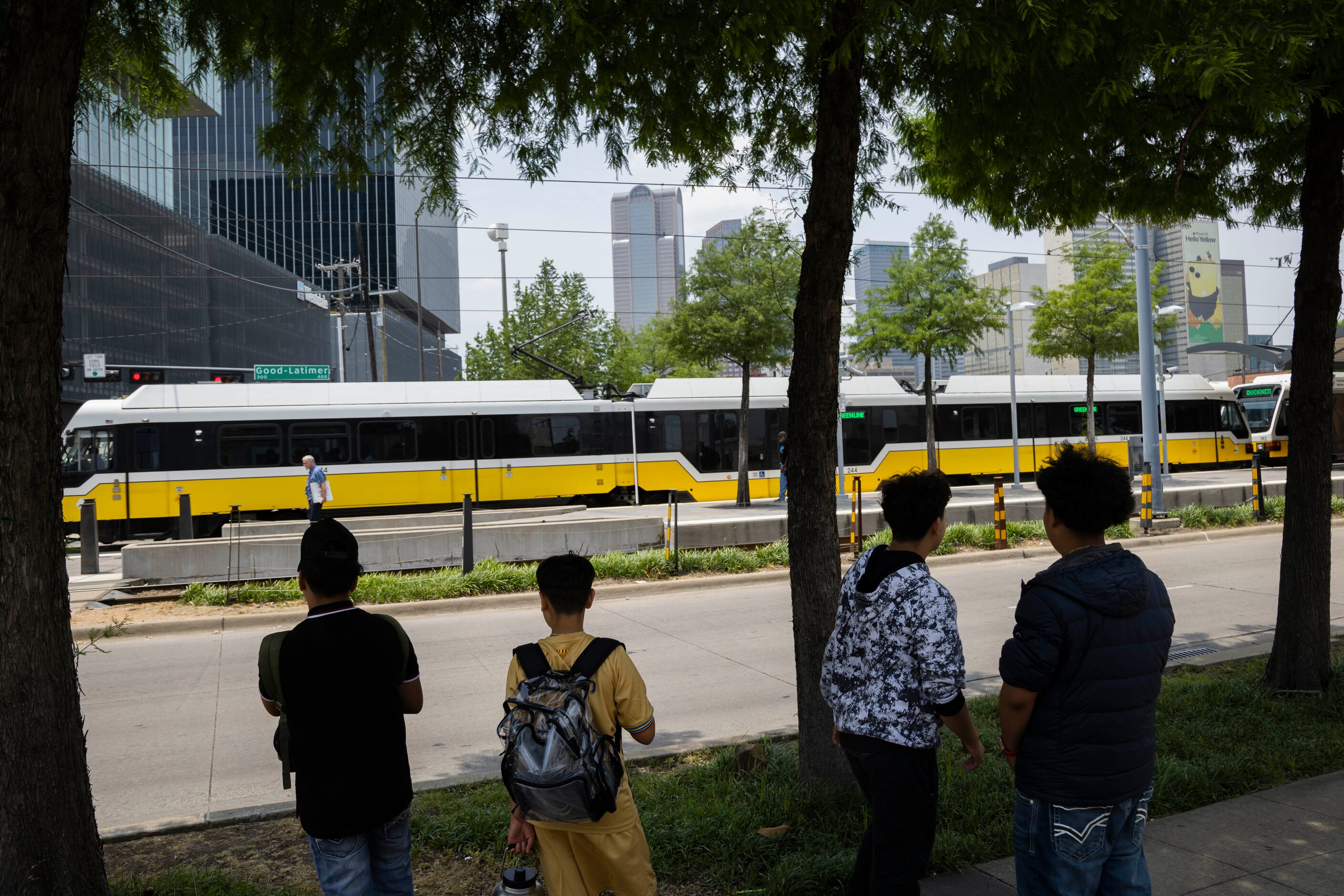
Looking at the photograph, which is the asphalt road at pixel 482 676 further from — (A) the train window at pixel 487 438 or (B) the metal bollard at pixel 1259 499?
(A) the train window at pixel 487 438

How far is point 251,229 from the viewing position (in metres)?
71.5

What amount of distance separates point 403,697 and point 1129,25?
4698 mm

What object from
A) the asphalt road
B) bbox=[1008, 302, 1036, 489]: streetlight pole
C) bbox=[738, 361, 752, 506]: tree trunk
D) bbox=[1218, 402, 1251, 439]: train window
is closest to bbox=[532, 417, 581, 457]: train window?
bbox=[738, 361, 752, 506]: tree trunk

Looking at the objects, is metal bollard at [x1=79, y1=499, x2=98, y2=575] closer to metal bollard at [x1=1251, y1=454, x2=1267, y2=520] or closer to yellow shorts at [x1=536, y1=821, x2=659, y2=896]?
yellow shorts at [x1=536, y1=821, x2=659, y2=896]

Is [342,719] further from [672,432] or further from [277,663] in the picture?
[672,432]

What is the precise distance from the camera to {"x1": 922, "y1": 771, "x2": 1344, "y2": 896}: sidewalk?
3.97 metres

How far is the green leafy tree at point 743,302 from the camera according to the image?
24734mm

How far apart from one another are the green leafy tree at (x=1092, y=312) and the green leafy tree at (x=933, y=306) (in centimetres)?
Result: 289

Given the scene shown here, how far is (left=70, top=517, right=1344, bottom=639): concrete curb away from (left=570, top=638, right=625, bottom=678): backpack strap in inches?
294

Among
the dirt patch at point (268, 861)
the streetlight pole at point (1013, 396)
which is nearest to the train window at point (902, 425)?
the streetlight pole at point (1013, 396)

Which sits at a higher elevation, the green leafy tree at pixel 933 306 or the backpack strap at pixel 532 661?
the green leafy tree at pixel 933 306

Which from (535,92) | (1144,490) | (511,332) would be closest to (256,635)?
(535,92)

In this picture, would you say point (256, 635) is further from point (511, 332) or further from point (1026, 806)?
point (511, 332)

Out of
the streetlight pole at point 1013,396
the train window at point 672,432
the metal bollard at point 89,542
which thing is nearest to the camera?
the metal bollard at point 89,542
